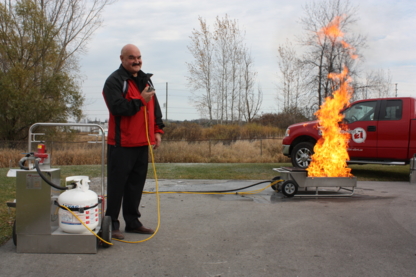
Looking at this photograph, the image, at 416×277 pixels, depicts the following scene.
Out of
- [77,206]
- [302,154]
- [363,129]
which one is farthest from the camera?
[302,154]

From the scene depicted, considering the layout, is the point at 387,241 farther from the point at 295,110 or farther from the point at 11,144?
the point at 295,110

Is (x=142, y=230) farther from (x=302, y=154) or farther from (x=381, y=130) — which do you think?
(x=381, y=130)

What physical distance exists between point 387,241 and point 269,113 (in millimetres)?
29220

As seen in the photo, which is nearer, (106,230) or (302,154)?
(106,230)

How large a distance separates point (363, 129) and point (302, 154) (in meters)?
1.80

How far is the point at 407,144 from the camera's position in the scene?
937 cm

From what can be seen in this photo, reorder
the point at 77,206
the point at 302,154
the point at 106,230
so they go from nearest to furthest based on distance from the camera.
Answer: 1. the point at 77,206
2. the point at 106,230
3. the point at 302,154

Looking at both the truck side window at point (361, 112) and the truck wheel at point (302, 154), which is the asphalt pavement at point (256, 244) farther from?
the truck wheel at point (302, 154)

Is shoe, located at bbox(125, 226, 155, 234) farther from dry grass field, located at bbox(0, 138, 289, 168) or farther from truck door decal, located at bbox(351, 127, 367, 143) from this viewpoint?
dry grass field, located at bbox(0, 138, 289, 168)

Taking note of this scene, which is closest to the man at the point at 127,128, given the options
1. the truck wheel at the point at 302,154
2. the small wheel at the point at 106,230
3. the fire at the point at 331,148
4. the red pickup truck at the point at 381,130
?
the small wheel at the point at 106,230

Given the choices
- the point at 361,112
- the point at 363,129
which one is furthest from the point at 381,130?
the point at 361,112

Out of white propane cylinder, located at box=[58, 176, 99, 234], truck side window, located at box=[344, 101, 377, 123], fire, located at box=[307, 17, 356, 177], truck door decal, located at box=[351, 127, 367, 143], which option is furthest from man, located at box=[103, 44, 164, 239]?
truck side window, located at box=[344, 101, 377, 123]

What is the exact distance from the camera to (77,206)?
3.65 metres

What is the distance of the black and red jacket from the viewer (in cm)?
400
